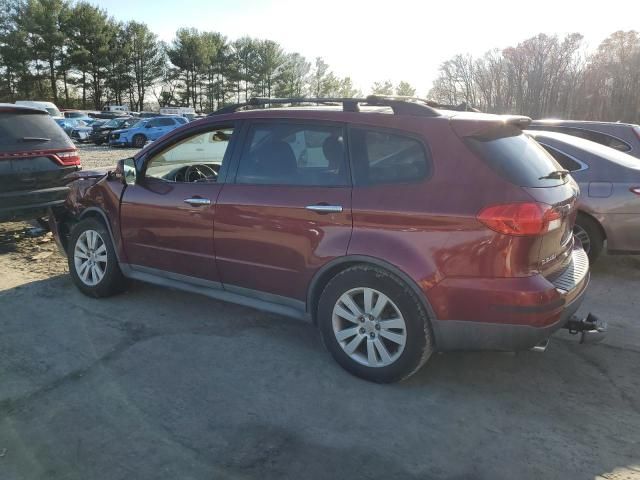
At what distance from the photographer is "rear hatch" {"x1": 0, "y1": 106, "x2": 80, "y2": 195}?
6.12 meters

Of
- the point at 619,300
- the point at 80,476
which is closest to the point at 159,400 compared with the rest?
the point at 80,476

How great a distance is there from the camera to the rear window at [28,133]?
20.2ft

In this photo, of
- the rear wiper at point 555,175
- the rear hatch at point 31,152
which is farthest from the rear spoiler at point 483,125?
the rear hatch at point 31,152

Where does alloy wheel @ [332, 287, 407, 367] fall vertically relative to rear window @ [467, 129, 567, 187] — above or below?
below

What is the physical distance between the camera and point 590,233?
5395 millimetres

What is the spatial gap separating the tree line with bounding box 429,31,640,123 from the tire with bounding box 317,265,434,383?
100 ft

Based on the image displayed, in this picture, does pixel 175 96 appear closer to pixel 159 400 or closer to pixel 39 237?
pixel 39 237

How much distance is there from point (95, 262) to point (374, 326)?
9.49 ft

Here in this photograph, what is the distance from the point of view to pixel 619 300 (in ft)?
15.9

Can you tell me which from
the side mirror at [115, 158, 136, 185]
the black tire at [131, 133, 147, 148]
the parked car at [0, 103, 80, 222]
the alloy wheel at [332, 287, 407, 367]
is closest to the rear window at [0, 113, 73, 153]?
the parked car at [0, 103, 80, 222]

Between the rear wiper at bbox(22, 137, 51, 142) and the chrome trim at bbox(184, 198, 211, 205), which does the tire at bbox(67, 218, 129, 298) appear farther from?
the rear wiper at bbox(22, 137, 51, 142)

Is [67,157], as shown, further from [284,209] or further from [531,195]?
[531,195]

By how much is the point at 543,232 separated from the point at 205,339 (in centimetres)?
250

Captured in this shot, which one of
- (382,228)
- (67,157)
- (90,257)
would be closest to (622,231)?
(382,228)
